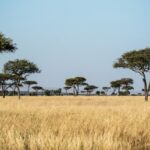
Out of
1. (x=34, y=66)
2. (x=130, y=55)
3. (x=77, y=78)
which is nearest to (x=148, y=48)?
(x=130, y=55)

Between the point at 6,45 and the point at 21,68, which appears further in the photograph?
the point at 21,68

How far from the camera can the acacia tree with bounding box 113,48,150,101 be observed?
53.1m

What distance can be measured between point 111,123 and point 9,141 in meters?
4.23

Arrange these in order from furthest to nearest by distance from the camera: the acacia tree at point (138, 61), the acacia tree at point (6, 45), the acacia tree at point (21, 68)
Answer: the acacia tree at point (21, 68), the acacia tree at point (138, 61), the acacia tree at point (6, 45)

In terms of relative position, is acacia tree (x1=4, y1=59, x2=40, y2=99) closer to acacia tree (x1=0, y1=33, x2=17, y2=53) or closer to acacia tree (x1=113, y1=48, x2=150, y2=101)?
acacia tree (x1=113, y1=48, x2=150, y2=101)

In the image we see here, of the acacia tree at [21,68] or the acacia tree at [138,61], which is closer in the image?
the acacia tree at [138,61]

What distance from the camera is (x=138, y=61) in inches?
2099

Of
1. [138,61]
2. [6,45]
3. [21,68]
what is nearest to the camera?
[6,45]

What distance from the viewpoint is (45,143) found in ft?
17.4

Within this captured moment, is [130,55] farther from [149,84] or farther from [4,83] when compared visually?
[4,83]

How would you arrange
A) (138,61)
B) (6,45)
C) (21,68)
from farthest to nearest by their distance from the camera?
(21,68) → (138,61) → (6,45)

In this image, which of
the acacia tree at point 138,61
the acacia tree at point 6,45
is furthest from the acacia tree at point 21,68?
the acacia tree at point 6,45

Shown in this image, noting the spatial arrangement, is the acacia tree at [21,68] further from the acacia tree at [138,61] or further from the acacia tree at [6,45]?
the acacia tree at [6,45]

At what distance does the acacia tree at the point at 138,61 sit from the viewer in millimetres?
53062
